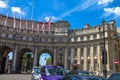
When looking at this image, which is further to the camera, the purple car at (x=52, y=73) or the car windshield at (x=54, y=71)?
the car windshield at (x=54, y=71)

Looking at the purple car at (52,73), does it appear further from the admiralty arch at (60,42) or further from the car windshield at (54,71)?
the admiralty arch at (60,42)

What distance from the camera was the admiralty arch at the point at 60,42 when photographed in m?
62.0

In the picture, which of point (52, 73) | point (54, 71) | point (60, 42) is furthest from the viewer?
point (60, 42)

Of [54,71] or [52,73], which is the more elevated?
[54,71]

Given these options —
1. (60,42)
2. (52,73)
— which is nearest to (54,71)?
(52,73)

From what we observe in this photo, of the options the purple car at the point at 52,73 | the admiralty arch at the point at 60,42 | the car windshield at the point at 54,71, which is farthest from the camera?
the admiralty arch at the point at 60,42

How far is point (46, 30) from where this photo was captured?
2965 inches

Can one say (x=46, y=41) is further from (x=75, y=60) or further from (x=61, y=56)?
(x=75, y=60)

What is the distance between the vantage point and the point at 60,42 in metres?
71.2

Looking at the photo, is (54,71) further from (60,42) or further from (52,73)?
(60,42)

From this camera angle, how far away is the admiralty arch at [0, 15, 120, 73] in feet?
203

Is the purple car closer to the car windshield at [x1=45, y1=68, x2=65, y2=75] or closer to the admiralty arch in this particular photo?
the car windshield at [x1=45, y1=68, x2=65, y2=75]

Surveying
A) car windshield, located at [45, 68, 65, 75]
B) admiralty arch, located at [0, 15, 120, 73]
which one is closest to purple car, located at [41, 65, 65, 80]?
car windshield, located at [45, 68, 65, 75]

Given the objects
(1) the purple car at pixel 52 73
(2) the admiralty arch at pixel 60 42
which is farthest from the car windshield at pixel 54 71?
(2) the admiralty arch at pixel 60 42
